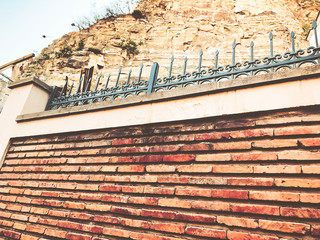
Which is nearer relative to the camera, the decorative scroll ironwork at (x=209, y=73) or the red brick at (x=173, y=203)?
the red brick at (x=173, y=203)

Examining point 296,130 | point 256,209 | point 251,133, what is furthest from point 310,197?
point 251,133

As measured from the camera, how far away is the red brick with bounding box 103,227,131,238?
6.64ft

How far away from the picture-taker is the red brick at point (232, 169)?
1.86 metres

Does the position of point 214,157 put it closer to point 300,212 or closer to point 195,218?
point 195,218

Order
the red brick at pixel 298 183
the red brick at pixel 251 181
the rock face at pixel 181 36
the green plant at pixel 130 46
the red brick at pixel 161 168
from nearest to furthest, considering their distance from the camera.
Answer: the red brick at pixel 298 183 < the red brick at pixel 251 181 < the red brick at pixel 161 168 < the rock face at pixel 181 36 < the green plant at pixel 130 46

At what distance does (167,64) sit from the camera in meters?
10.0

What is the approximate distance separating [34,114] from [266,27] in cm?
1247

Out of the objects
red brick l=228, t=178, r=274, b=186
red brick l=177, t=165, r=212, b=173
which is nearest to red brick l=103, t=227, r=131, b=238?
red brick l=177, t=165, r=212, b=173

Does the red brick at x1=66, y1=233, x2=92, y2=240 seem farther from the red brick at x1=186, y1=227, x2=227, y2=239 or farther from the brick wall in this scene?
the red brick at x1=186, y1=227, x2=227, y2=239

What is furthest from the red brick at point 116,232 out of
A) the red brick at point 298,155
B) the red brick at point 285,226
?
the red brick at point 298,155

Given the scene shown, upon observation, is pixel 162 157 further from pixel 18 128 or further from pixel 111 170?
pixel 18 128

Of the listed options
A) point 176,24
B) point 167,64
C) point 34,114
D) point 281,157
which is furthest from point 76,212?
point 176,24

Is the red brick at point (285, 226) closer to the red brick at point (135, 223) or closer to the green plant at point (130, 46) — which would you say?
the red brick at point (135, 223)

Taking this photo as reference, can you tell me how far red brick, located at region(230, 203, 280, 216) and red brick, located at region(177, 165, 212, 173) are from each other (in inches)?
16.1
